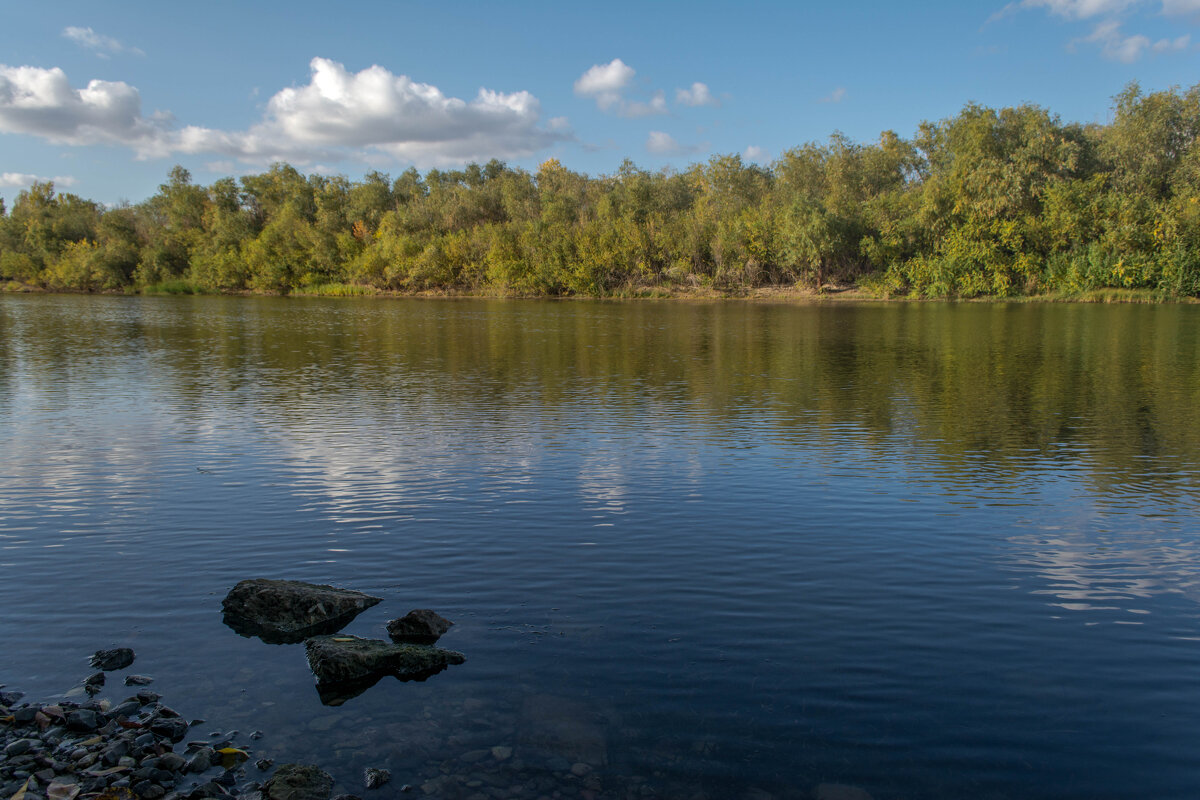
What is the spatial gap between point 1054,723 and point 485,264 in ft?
352

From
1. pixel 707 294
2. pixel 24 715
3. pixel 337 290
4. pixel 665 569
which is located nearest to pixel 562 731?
pixel 665 569

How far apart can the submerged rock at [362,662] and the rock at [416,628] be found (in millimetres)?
288

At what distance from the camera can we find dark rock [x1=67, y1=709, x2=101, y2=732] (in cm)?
674

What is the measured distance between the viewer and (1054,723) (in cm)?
711

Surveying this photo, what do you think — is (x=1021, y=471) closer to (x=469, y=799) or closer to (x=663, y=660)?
(x=663, y=660)

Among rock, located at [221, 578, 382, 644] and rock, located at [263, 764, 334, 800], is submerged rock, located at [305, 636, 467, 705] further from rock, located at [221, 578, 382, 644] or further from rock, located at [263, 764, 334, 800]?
rock, located at [263, 764, 334, 800]

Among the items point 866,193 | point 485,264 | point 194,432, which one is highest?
point 866,193

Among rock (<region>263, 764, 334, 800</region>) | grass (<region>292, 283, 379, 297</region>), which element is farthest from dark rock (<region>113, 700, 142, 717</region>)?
grass (<region>292, 283, 379, 297</region>)

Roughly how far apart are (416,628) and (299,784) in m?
2.69

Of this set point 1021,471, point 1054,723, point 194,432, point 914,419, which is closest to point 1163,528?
point 1021,471

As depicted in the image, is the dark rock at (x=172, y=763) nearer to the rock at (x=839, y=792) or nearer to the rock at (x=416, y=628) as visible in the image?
the rock at (x=416, y=628)

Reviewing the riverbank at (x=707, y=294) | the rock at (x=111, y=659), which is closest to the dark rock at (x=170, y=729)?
the rock at (x=111, y=659)

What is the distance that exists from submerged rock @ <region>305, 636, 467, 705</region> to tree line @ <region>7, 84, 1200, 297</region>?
284 ft

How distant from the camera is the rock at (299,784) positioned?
591 cm
